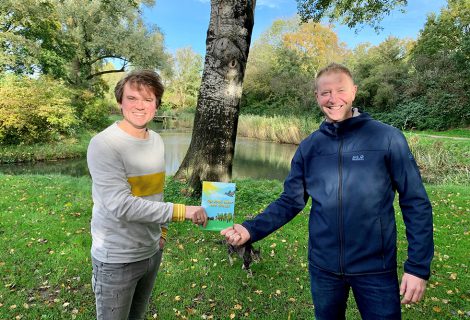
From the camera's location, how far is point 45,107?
17875 millimetres

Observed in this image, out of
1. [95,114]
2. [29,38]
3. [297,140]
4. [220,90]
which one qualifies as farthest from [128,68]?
[220,90]

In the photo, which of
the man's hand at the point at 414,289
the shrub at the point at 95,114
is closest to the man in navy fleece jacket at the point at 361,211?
the man's hand at the point at 414,289

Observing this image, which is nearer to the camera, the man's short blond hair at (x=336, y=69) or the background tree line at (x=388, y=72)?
the man's short blond hair at (x=336, y=69)

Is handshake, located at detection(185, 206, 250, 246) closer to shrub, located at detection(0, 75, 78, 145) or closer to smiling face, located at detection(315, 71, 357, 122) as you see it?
smiling face, located at detection(315, 71, 357, 122)

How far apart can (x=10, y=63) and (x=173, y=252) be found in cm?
2017

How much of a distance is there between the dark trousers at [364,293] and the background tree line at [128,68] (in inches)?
593

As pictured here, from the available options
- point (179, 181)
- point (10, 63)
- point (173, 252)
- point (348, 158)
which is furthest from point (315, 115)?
point (348, 158)

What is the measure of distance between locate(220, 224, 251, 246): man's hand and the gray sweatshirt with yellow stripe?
39 centimetres

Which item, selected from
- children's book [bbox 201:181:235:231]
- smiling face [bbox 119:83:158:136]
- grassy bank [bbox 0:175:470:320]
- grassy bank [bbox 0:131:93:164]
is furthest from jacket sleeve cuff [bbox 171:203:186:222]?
grassy bank [bbox 0:131:93:164]

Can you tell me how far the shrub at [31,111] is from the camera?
17.0 metres

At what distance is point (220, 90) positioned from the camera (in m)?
5.80

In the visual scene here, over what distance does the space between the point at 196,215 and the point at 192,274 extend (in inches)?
90.0

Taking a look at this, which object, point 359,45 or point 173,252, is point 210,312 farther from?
point 359,45

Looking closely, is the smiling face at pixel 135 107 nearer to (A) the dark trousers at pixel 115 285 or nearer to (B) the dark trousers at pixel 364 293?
(A) the dark trousers at pixel 115 285
